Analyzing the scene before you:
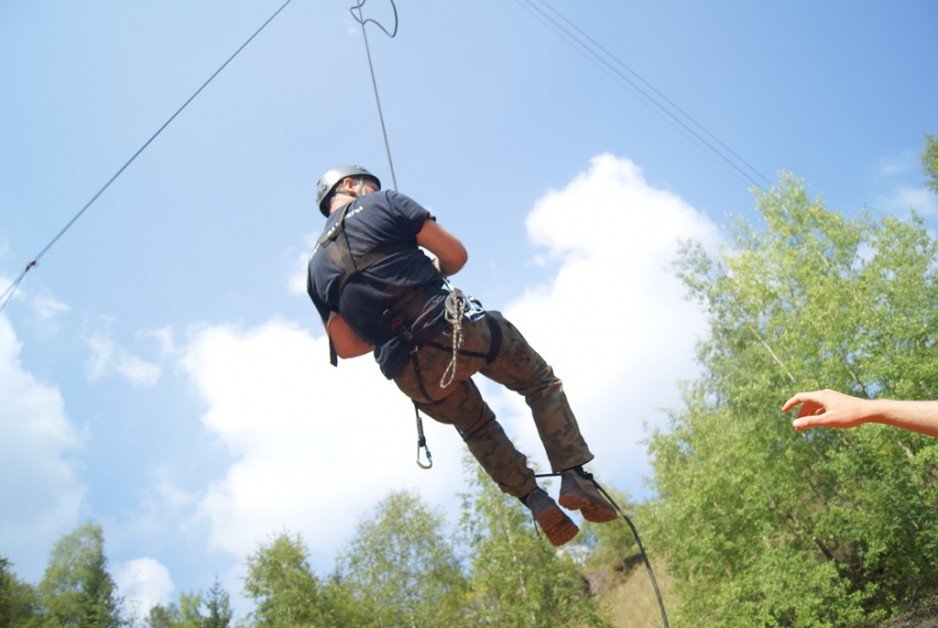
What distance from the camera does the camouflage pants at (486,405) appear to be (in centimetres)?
346

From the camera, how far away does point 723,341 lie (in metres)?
25.6

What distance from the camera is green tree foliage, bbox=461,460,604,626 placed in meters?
19.1

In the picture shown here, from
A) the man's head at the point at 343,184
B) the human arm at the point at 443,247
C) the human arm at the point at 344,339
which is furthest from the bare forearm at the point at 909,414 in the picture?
the man's head at the point at 343,184

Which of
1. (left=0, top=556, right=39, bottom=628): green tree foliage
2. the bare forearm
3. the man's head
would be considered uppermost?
(left=0, top=556, right=39, bottom=628): green tree foliage

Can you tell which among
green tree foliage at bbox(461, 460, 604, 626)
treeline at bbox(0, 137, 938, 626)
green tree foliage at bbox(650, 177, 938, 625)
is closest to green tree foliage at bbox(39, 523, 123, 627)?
treeline at bbox(0, 137, 938, 626)

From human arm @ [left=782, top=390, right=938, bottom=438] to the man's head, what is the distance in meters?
2.74

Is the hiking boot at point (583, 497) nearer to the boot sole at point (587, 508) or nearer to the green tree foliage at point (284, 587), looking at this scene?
the boot sole at point (587, 508)

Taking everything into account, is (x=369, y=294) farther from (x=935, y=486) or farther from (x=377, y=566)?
(x=377, y=566)

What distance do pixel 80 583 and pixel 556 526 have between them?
131ft

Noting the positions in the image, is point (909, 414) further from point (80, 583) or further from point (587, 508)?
point (80, 583)

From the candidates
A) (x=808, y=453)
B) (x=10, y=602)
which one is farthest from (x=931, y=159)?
(x=10, y=602)

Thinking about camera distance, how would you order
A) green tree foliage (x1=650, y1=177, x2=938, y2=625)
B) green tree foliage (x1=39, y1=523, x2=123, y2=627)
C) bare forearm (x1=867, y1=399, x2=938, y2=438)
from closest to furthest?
bare forearm (x1=867, y1=399, x2=938, y2=438), green tree foliage (x1=650, y1=177, x2=938, y2=625), green tree foliage (x1=39, y1=523, x2=123, y2=627)

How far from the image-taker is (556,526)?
11.5 feet

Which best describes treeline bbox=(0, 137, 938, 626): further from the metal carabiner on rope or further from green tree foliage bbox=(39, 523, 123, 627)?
the metal carabiner on rope
